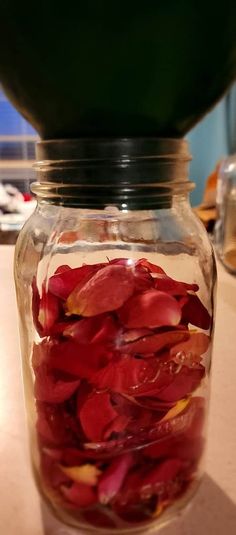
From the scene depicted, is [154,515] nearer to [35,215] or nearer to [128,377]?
[128,377]

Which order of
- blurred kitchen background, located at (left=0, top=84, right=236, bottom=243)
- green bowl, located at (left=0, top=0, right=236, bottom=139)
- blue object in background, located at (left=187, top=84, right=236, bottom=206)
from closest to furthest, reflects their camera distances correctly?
green bowl, located at (left=0, top=0, right=236, bottom=139) → blurred kitchen background, located at (left=0, top=84, right=236, bottom=243) → blue object in background, located at (left=187, top=84, right=236, bottom=206)

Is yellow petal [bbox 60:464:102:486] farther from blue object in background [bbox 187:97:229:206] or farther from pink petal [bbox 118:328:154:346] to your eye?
blue object in background [bbox 187:97:229:206]

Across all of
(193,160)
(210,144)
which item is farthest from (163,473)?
(210,144)

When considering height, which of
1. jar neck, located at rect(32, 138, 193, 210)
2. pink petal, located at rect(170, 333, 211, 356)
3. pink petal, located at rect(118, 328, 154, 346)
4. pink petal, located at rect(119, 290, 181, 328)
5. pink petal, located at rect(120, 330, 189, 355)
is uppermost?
jar neck, located at rect(32, 138, 193, 210)

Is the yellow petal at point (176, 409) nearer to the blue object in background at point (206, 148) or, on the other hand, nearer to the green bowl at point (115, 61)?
the green bowl at point (115, 61)

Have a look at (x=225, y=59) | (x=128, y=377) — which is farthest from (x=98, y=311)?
(x=225, y=59)

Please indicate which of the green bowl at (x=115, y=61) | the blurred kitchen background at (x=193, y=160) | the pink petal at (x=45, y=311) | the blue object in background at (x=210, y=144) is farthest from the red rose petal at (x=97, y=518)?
the blue object in background at (x=210, y=144)

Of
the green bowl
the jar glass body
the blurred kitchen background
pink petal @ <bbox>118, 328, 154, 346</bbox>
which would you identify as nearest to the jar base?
the jar glass body

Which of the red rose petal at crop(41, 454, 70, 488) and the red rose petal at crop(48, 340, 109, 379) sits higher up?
the red rose petal at crop(48, 340, 109, 379)
